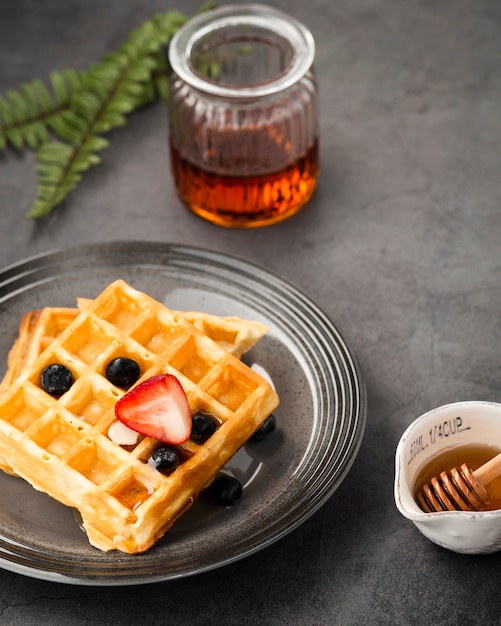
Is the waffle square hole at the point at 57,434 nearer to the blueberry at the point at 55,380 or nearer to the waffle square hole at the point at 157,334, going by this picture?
the blueberry at the point at 55,380

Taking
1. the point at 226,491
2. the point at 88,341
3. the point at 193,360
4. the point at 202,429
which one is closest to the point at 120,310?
the point at 88,341

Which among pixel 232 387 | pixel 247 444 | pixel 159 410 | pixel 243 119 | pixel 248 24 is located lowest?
pixel 247 444

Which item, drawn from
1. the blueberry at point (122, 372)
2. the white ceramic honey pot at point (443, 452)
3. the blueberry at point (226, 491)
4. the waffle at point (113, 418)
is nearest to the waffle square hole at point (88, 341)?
the waffle at point (113, 418)

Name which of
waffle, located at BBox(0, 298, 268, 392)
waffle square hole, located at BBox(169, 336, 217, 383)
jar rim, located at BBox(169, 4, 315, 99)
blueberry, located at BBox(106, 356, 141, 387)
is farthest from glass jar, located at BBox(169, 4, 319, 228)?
blueberry, located at BBox(106, 356, 141, 387)

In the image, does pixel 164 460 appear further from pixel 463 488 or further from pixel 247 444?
pixel 463 488

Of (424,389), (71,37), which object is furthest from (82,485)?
(71,37)

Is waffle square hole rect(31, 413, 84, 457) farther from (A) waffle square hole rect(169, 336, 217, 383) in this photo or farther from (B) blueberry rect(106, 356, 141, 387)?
(A) waffle square hole rect(169, 336, 217, 383)
